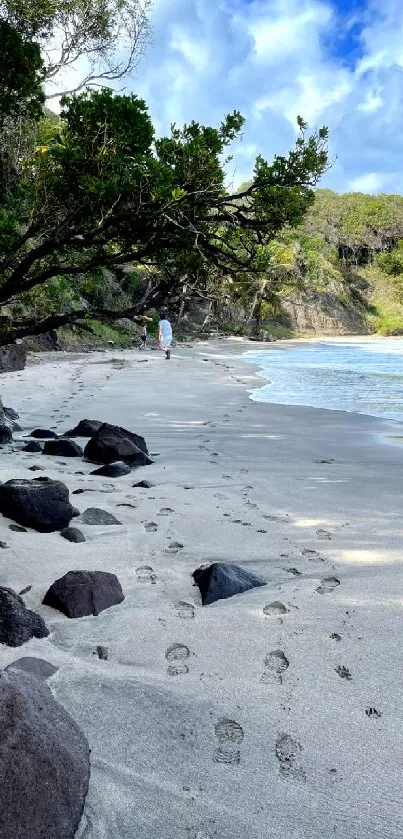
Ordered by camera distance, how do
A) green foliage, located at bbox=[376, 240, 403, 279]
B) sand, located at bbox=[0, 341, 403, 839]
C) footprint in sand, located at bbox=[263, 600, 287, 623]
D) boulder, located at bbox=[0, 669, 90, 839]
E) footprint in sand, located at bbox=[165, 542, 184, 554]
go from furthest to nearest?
1. green foliage, located at bbox=[376, 240, 403, 279]
2. footprint in sand, located at bbox=[165, 542, 184, 554]
3. footprint in sand, located at bbox=[263, 600, 287, 623]
4. sand, located at bbox=[0, 341, 403, 839]
5. boulder, located at bbox=[0, 669, 90, 839]

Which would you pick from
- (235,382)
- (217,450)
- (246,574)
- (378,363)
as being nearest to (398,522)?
(246,574)

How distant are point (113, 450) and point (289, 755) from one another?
4.29 meters

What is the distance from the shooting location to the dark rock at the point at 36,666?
222 cm

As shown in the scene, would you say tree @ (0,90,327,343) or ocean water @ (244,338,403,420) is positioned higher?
tree @ (0,90,327,343)

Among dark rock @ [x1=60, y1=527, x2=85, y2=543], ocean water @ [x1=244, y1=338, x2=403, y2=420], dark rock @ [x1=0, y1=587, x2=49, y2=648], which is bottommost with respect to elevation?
ocean water @ [x1=244, y1=338, x2=403, y2=420]

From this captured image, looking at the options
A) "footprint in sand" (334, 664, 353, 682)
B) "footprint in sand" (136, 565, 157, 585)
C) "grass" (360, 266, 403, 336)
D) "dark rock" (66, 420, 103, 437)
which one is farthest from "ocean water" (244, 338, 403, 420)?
"grass" (360, 266, 403, 336)

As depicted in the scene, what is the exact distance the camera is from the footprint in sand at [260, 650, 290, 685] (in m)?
2.27

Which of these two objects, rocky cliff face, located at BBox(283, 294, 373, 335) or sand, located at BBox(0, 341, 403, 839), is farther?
rocky cliff face, located at BBox(283, 294, 373, 335)

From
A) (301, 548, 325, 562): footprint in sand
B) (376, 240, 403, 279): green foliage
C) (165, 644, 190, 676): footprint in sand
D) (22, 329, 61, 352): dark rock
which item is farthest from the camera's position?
(376, 240, 403, 279): green foliage

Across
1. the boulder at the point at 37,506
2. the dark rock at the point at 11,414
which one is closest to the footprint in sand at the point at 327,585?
the boulder at the point at 37,506

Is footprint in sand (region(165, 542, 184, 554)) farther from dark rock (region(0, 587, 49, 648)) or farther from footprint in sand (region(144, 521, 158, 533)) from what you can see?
dark rock (region(0, 587, 49, 648))

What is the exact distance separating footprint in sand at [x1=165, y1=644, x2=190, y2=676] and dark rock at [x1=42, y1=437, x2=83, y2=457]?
4049 millimetres

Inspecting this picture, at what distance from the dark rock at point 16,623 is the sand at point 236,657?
46mm

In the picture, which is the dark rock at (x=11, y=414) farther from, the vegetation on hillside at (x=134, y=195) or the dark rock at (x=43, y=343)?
the dark rock at (x=43, y=343)
